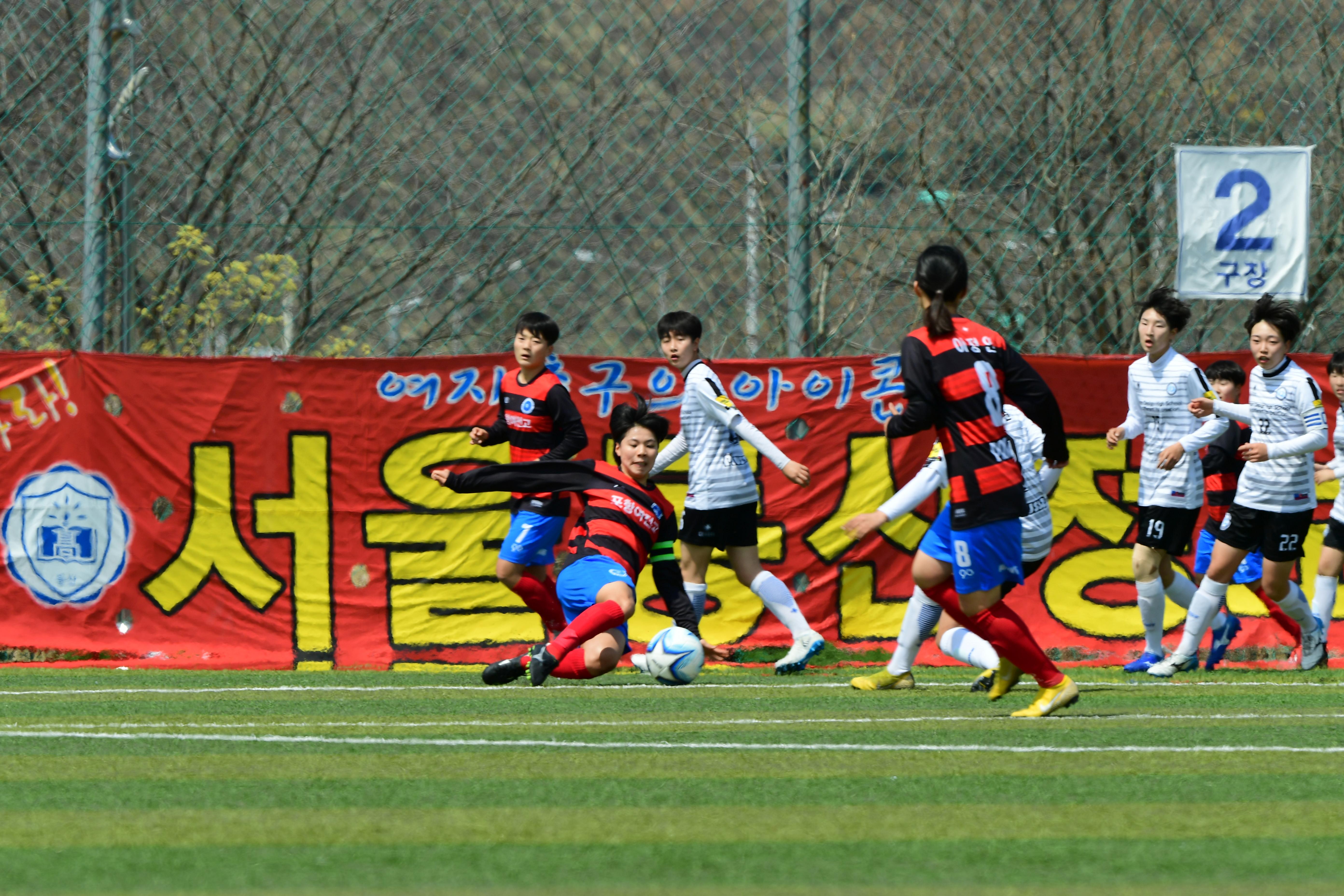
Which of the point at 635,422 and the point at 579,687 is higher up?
the point at 635,422

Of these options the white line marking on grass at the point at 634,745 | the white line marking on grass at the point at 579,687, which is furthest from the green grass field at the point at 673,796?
the white line marking on grass at the point at 579,687

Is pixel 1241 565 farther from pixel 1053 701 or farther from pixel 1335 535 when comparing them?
pixel 1053 701

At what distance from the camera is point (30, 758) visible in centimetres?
540

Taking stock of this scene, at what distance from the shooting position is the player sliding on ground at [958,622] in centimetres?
765

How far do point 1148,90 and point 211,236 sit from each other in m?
6.20

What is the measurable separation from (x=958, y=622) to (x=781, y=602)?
1.70m

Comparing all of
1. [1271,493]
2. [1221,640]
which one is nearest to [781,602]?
[1221,640]

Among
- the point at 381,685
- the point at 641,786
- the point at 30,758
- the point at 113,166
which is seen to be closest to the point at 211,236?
the point at 113,166

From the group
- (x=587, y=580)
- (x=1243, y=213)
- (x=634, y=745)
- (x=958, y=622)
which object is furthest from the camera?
(x=1243, y=213)

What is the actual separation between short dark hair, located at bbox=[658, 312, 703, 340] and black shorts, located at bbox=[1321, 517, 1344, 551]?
357 centimetres

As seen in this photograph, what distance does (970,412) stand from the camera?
6.36m

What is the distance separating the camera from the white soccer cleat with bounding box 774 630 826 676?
9.04m

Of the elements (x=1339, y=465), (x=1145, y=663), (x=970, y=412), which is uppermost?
(x=970, y=412)

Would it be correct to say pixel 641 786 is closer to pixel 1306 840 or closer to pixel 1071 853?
pixel 1071 853
